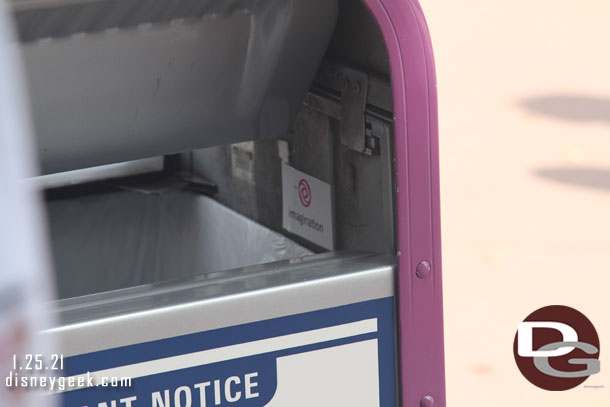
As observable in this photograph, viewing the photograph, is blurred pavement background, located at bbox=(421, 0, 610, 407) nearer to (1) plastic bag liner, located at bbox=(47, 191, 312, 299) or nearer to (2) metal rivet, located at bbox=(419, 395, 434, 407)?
(2) metal rivet, located at bbox=(419, 395, 434, 407)

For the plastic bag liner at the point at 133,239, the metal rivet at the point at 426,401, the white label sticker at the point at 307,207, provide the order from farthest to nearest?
the plastic bag liner at the point at 133,239, the white label sticker at the point at 307,207, the metal rivet at the point at 426,401

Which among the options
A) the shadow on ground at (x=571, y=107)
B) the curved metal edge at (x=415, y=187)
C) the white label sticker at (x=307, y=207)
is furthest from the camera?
the shadow on ground at (x=571, y=107)

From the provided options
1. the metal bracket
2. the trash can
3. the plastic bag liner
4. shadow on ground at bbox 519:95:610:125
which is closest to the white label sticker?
the trash can

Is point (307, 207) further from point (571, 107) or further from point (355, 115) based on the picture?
point (571, 107)

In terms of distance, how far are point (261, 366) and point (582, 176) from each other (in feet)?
3.61

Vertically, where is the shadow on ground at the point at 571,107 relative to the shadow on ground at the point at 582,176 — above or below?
above

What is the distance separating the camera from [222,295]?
1.54 meters

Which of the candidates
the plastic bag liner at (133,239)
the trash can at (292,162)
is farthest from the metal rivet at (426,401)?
the plastic bag liner at (133,239)

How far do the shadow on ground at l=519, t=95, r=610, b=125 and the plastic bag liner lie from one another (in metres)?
0.83

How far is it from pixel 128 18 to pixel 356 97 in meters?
0.45

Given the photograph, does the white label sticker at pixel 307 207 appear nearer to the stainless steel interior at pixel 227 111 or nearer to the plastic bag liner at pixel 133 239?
the stainless steel interior at pixel 227 111

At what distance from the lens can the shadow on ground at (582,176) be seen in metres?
2.24

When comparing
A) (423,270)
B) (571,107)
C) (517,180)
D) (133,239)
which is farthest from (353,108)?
(133,239)

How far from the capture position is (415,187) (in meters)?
1.66
